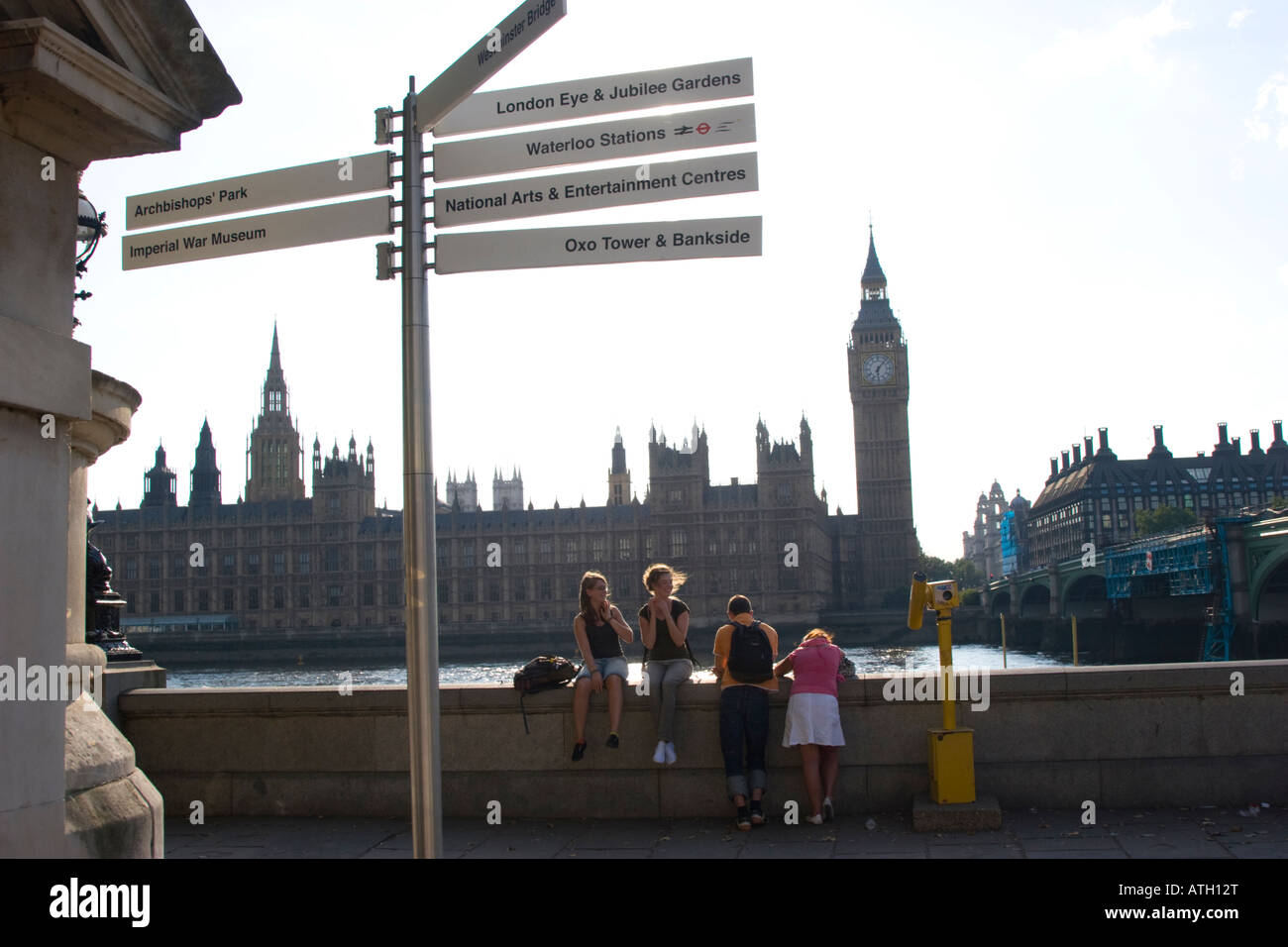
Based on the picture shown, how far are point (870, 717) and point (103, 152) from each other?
436 centimetres

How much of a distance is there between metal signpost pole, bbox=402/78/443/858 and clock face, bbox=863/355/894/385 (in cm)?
9193

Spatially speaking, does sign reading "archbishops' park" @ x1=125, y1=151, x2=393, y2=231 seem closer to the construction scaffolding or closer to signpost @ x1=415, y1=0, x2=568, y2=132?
signpost @ x1=415, y1=0, x2=568, y2=132

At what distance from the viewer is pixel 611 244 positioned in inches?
136

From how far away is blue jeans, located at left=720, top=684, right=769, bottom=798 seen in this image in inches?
221

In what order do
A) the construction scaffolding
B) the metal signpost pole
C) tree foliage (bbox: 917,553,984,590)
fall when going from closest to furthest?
the metal signpost pole
the construction scaffolding
tree foliage (bbox: 917,553,984,590)

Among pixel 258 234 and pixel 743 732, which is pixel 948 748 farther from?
pixel 258 234

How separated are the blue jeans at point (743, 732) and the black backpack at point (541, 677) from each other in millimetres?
884

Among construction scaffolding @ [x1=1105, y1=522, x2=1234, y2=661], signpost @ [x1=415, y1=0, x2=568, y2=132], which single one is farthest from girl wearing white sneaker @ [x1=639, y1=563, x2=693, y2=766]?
construction scaffolding @ [x1=1105, y1=522, x2=1234, y2=661]

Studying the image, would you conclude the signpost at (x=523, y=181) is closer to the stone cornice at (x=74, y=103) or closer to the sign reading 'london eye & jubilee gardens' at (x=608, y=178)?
the sign reading 'london eye & jubilee gardens' at (x=608, y=178)

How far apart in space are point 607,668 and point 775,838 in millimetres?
1226
